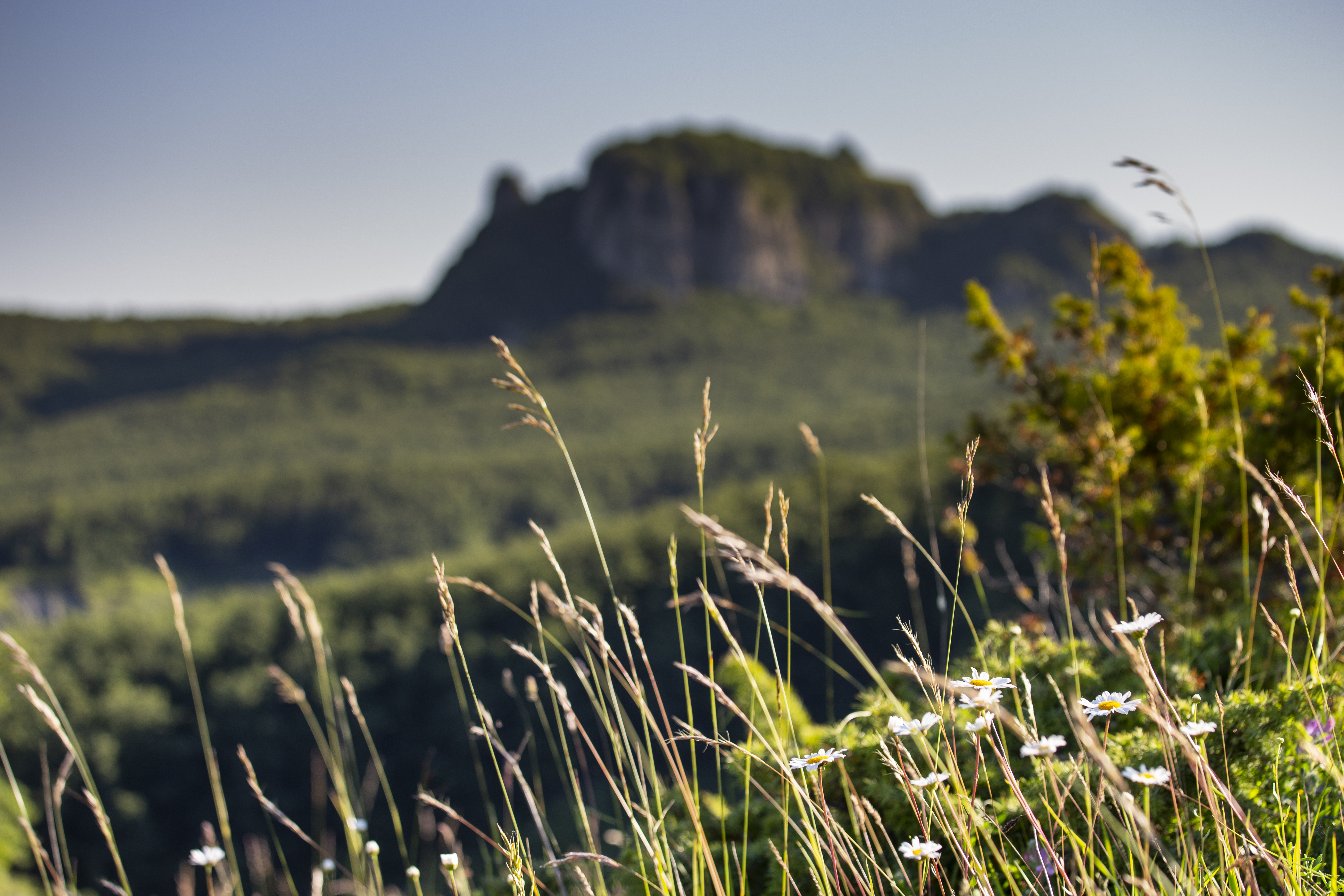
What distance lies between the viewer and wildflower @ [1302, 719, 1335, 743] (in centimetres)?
110

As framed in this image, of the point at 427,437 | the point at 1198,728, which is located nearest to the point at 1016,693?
the point at 1198,728

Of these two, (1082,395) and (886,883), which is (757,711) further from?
(1082,395)

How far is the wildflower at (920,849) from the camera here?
3.03 ft

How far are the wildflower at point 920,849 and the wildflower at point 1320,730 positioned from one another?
52cm

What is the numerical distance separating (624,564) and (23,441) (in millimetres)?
116957

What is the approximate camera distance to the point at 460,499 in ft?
256

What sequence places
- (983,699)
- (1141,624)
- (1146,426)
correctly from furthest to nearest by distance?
(1146,426) → (1141,624) → (983,699)

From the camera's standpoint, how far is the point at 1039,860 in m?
1.18

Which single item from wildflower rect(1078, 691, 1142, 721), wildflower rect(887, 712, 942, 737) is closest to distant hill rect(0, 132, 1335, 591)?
wildflower rect(1078, 691, 1142, 721)

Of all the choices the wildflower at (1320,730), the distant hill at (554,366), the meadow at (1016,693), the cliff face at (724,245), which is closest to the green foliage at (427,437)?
the distant hill at (554,366)

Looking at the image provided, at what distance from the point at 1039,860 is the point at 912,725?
419 mm

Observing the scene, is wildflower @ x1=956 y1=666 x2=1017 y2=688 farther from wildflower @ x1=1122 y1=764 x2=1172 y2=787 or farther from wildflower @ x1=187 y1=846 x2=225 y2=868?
wildflower @ x1=187 y1=846 x2=225 y2=868

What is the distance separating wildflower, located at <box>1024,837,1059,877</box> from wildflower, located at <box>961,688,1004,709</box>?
244 mm

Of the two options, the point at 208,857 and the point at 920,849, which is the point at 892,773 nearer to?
the point at 920,849
